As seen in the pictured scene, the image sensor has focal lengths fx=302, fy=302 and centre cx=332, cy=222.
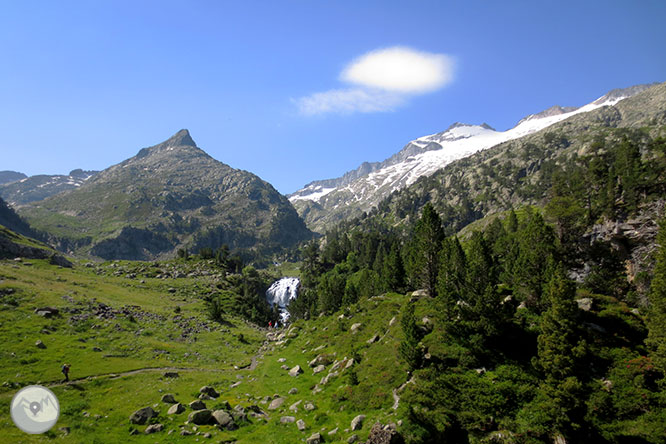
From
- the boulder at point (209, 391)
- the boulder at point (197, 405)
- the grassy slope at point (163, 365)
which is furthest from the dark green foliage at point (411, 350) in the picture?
the boulder at point (209, 391)

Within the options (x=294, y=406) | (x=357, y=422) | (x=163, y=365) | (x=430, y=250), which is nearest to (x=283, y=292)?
(x=163, y=365)

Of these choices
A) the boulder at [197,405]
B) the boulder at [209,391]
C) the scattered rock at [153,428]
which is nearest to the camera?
the scattered rock at [153,428]

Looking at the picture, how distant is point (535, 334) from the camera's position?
3712cm

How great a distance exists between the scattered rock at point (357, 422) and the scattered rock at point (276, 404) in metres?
10.9

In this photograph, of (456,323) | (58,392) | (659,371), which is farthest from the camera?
(456,323)

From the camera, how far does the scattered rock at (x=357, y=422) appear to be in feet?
84.6

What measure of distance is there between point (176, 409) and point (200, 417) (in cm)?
323

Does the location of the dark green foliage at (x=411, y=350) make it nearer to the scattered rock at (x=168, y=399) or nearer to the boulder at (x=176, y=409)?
the boulder at (x=176, y=409)

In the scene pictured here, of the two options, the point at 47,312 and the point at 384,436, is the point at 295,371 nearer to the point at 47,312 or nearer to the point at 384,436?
the point at 384,436

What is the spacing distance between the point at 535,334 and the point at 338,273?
135m

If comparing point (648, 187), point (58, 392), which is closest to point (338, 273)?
point (648, 187)

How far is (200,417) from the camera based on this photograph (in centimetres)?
2789

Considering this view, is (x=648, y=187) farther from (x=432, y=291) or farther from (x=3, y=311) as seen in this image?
(x=3, y=311)

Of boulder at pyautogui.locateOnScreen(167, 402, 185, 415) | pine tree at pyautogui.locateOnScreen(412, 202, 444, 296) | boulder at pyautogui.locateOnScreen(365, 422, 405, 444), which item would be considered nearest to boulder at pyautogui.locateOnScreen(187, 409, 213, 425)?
boulder at pyautogui.locateOnScreen(167, 402, 185, 415)
